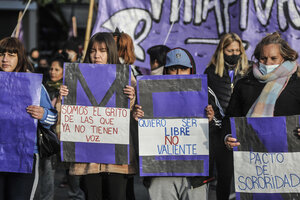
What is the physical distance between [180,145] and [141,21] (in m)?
3.37

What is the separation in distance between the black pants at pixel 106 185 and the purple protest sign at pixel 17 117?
1.62 ft

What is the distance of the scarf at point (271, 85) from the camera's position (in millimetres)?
3803

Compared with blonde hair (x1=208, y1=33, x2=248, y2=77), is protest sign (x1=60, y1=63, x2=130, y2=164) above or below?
below

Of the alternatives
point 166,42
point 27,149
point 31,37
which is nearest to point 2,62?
point 27,149

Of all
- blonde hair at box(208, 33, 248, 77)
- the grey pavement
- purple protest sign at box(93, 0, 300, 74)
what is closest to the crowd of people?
blonde hair at box(208, 33, 248, 77)

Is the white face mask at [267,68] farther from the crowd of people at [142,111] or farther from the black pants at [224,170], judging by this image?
the black pants at [224,170]

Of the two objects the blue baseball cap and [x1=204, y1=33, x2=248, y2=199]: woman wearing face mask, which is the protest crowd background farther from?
[x1=204, y1=33, x2=248, y2=199]: woman wearing face mask

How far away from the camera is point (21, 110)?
4.20 metres

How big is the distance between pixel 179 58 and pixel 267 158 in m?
1.04

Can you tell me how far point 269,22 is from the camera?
7.00 metres

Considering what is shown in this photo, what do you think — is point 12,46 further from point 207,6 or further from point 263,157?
point 207,6

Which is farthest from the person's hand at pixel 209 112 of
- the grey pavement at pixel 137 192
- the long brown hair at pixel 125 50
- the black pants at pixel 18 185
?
the grey pavement at pixel 137 192

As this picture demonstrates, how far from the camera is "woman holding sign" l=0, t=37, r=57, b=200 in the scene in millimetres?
4117

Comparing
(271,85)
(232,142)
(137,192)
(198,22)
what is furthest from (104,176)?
(198,22)
